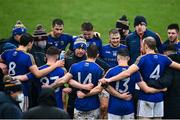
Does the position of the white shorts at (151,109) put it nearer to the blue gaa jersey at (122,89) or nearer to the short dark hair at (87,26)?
the blue gaa jersey at (122,89)

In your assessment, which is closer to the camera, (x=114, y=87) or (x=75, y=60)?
(x=114, y=87)

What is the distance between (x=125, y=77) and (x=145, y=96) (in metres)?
0.66

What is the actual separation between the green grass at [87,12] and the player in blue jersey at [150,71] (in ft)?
22.6

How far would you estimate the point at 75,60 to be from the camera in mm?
9703

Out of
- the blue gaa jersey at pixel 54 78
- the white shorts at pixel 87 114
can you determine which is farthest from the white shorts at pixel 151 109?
the blue gaa jersey at pixel 54 78

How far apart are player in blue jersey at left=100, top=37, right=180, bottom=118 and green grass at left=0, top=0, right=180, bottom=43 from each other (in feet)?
22.6

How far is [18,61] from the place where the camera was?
9.11m

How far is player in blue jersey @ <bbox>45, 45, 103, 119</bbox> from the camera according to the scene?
8812 mm

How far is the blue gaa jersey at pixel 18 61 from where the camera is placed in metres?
9.10

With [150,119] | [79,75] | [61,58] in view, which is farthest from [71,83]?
[150,119]

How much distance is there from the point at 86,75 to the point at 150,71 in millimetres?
1072

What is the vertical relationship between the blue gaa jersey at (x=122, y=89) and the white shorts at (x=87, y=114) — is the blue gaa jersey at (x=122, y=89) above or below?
above

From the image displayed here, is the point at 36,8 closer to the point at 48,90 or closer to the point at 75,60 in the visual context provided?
the point at 75,60

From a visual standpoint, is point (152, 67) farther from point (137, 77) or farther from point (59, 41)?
point (59, 41)
